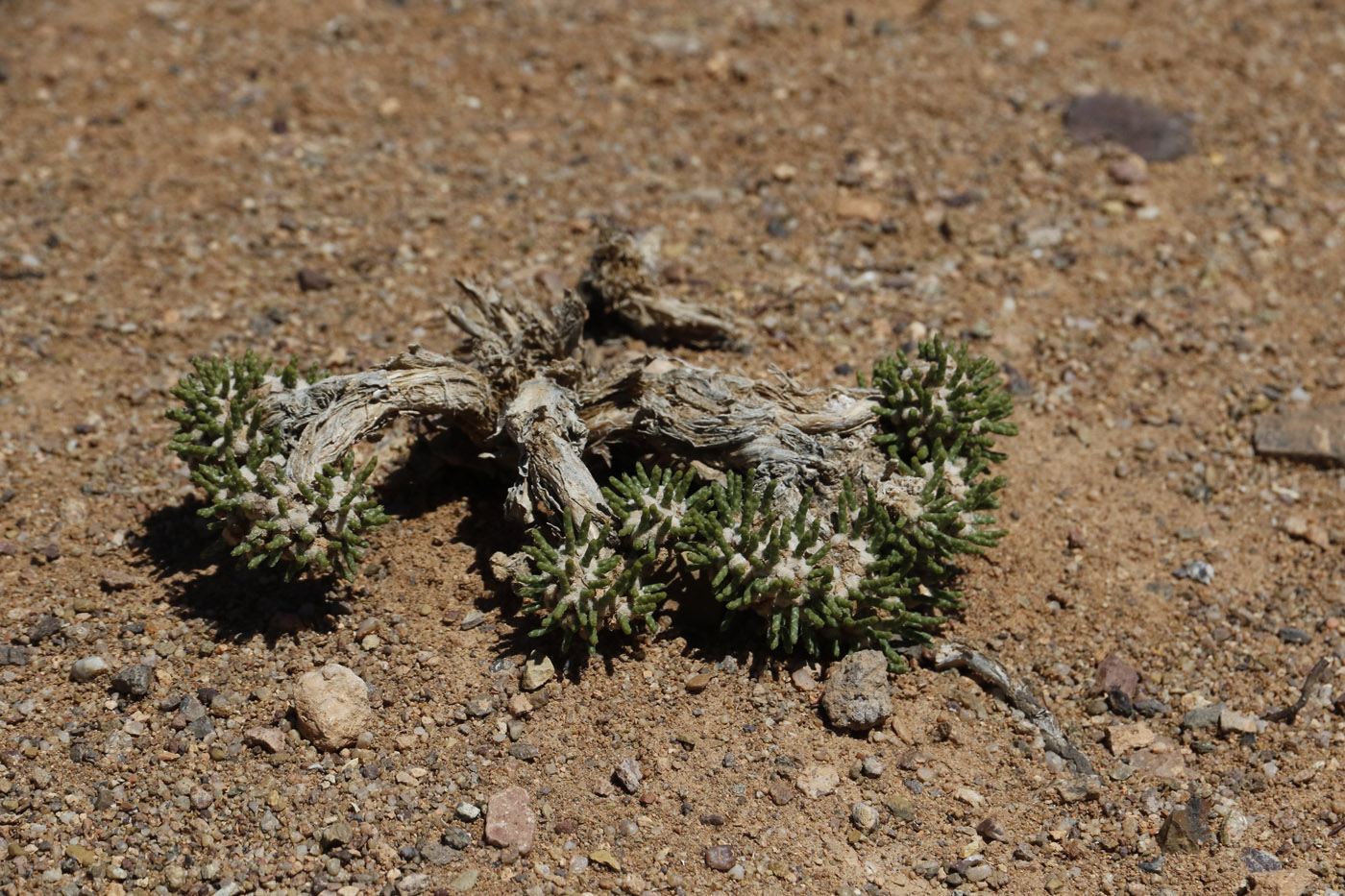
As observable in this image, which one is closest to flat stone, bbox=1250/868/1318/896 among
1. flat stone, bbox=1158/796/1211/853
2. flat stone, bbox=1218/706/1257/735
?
flat stone, bbox=1158/796/1211/853

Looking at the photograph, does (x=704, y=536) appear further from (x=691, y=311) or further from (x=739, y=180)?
(x=739, y=180)

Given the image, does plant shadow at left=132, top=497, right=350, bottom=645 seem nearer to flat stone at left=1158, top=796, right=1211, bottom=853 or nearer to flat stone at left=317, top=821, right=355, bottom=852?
flat stone at left=317, top=821, right=355, bottom=852

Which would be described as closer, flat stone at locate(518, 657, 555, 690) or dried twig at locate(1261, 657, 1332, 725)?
flat stone at locate(518, 657, 555, 690)

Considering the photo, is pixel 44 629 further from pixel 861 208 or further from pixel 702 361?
pixel 861 208

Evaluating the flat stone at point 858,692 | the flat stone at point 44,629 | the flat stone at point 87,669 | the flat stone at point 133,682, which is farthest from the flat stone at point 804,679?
the flat stone at point 44,629

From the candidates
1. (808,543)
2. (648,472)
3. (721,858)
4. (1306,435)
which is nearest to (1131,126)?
(1306,435)

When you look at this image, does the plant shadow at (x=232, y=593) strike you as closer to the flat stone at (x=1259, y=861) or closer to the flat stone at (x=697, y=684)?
the flat stone at (x=697, y=684)
